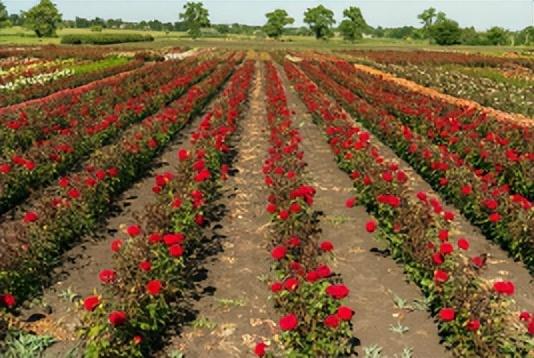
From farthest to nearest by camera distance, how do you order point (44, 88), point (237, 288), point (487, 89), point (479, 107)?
1. point (487, 89)
2. point (44, 88)
3. point (479, 107)
4. point (237, 288)

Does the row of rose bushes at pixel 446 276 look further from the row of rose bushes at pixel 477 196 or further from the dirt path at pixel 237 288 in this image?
the dirt path at pixel 237 288

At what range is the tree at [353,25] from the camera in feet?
420

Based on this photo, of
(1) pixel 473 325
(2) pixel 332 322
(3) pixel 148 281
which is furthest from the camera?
(3) pixel 148 281

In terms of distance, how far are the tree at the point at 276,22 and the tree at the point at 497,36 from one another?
57150mm

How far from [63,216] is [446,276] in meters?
5.19

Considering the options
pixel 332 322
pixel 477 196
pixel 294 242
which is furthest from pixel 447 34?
pixel 332 322

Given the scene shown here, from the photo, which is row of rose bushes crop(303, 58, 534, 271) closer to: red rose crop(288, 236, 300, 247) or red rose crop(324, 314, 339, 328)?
red rose crop(288, 236, 300, 247)

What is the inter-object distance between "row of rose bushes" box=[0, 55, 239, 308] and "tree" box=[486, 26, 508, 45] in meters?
140

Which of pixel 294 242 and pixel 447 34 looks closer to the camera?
pixel 294 242

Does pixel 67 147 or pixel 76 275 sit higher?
pixel 67 147

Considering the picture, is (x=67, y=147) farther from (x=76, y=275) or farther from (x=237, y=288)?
(x=237, y=288)

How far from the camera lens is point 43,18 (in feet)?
371

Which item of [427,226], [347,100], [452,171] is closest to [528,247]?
[427,226]

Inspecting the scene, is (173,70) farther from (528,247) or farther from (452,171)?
(528,247)
